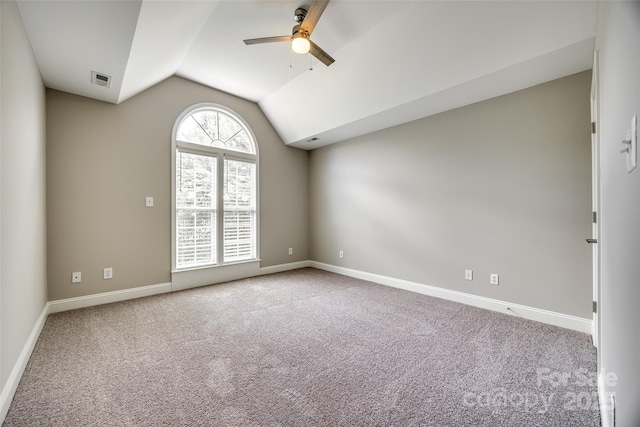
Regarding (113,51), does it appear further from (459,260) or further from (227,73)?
(459,260)

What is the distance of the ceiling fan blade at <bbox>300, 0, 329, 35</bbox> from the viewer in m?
2.16

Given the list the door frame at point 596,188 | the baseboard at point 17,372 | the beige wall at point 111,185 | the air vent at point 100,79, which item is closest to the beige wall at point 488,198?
the door frame at point 596,188

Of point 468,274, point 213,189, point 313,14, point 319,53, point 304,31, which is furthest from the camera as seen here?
point 213,189

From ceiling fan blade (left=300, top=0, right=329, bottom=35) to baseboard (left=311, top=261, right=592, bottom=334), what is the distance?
11.0 ft

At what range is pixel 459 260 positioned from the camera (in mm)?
3430

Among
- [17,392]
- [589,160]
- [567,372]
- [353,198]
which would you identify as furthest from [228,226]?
[589,160]

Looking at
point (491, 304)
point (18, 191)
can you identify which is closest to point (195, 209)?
point (18, 191)

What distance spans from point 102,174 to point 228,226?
1.76 metres

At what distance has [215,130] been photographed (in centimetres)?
438

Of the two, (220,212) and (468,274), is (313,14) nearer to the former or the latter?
(220,212)

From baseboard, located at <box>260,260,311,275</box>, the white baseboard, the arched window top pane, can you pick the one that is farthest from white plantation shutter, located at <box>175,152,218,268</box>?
baseboard, located at <box>260,260,311,275</box>

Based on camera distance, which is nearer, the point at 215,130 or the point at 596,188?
the point at 596,188

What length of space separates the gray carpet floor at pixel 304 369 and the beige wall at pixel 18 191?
14.3 inches

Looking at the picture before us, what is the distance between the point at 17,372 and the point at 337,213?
13.5 ft
